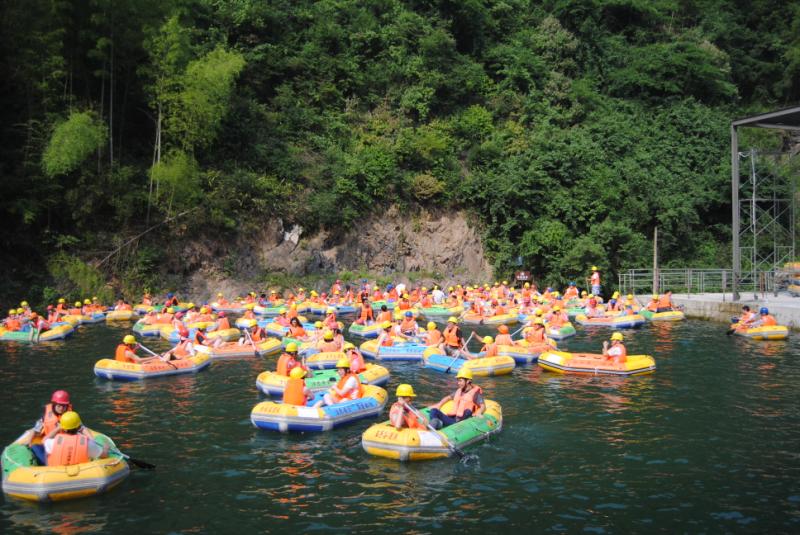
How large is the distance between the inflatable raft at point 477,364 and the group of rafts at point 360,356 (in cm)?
3

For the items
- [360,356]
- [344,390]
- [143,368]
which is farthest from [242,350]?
[344,390]

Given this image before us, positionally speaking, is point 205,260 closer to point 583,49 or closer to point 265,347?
point 265,347

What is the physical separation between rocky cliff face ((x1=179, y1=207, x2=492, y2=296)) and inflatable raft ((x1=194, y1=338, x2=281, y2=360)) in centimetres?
1354

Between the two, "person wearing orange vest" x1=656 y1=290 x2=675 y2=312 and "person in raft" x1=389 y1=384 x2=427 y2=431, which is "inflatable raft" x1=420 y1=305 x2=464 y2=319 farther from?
"person in raft" x1=389 y1=384 x2=427 y2=431

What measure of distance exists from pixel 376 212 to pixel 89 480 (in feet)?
99.3

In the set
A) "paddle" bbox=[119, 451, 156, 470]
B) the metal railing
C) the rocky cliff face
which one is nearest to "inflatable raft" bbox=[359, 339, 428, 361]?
"paddle" bbox=[119, 451, 156, 470]

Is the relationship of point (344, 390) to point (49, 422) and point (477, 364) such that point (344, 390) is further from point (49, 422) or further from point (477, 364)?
point (49, 422)

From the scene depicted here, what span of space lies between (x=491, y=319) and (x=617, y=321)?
491 centimetres

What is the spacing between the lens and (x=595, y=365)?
18.1 m

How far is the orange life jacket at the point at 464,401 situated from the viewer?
12.8 metres

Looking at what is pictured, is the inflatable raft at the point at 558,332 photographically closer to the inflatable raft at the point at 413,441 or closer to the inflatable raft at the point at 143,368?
the inflatable raft at the point at 143,368

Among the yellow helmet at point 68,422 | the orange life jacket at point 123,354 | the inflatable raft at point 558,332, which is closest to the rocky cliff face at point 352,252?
the inflatable raft at point 558,332

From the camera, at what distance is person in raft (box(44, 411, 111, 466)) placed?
984 cm

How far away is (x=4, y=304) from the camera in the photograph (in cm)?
2947
